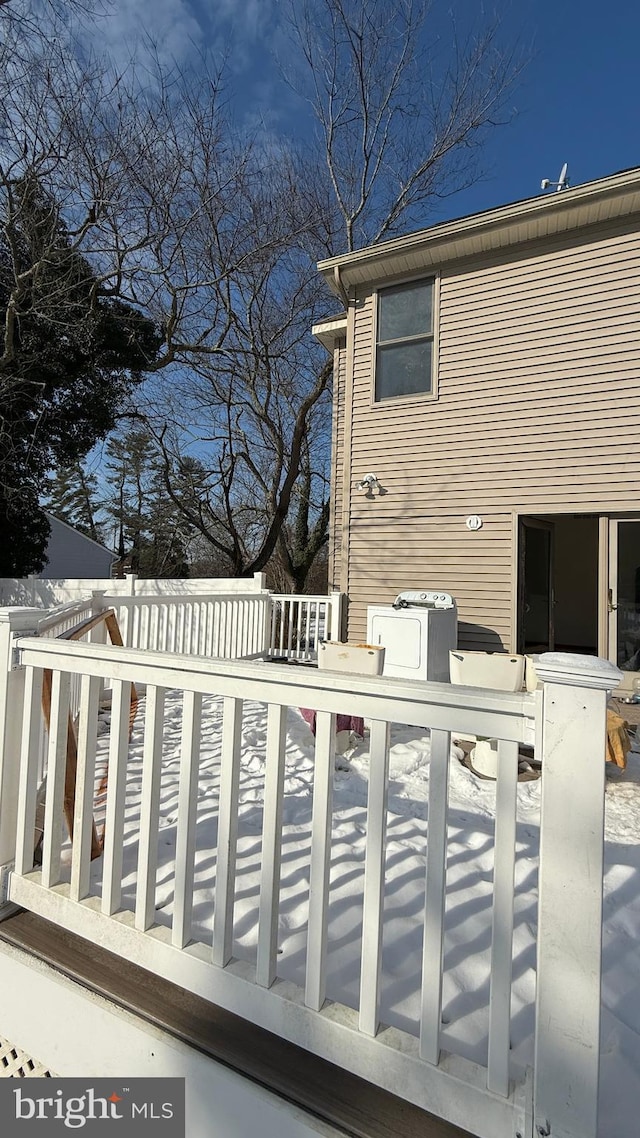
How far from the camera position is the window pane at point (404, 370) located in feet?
20.6

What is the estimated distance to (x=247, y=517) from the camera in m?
16.5

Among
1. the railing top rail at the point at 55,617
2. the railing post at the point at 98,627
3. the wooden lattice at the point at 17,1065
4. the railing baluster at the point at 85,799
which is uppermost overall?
the railing top rail at the point at 55,617

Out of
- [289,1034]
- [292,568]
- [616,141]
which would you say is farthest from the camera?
[292,568]

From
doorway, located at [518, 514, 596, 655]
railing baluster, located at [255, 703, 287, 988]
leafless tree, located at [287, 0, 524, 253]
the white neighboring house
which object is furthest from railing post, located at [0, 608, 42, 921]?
the white neighboring house

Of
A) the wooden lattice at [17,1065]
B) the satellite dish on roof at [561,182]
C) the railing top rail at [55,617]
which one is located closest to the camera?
the wooden lattice at [17,1065]

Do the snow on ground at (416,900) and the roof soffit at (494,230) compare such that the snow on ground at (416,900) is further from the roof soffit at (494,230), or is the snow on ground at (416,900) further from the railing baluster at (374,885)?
the roof soffit at (494,230)

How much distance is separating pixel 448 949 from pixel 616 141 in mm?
9103

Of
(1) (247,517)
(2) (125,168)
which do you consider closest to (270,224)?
(2) (125,168)

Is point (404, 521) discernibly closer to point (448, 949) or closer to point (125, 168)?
point (448, 949)

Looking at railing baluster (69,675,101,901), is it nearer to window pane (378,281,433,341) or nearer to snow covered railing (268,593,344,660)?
snow covered railing (268,593,344,660)

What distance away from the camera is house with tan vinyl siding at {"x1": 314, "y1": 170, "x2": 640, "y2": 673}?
205 inches

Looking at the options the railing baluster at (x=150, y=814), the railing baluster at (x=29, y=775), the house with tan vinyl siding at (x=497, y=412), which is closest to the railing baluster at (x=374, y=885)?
the railing baluster at (x=150, y=814)
